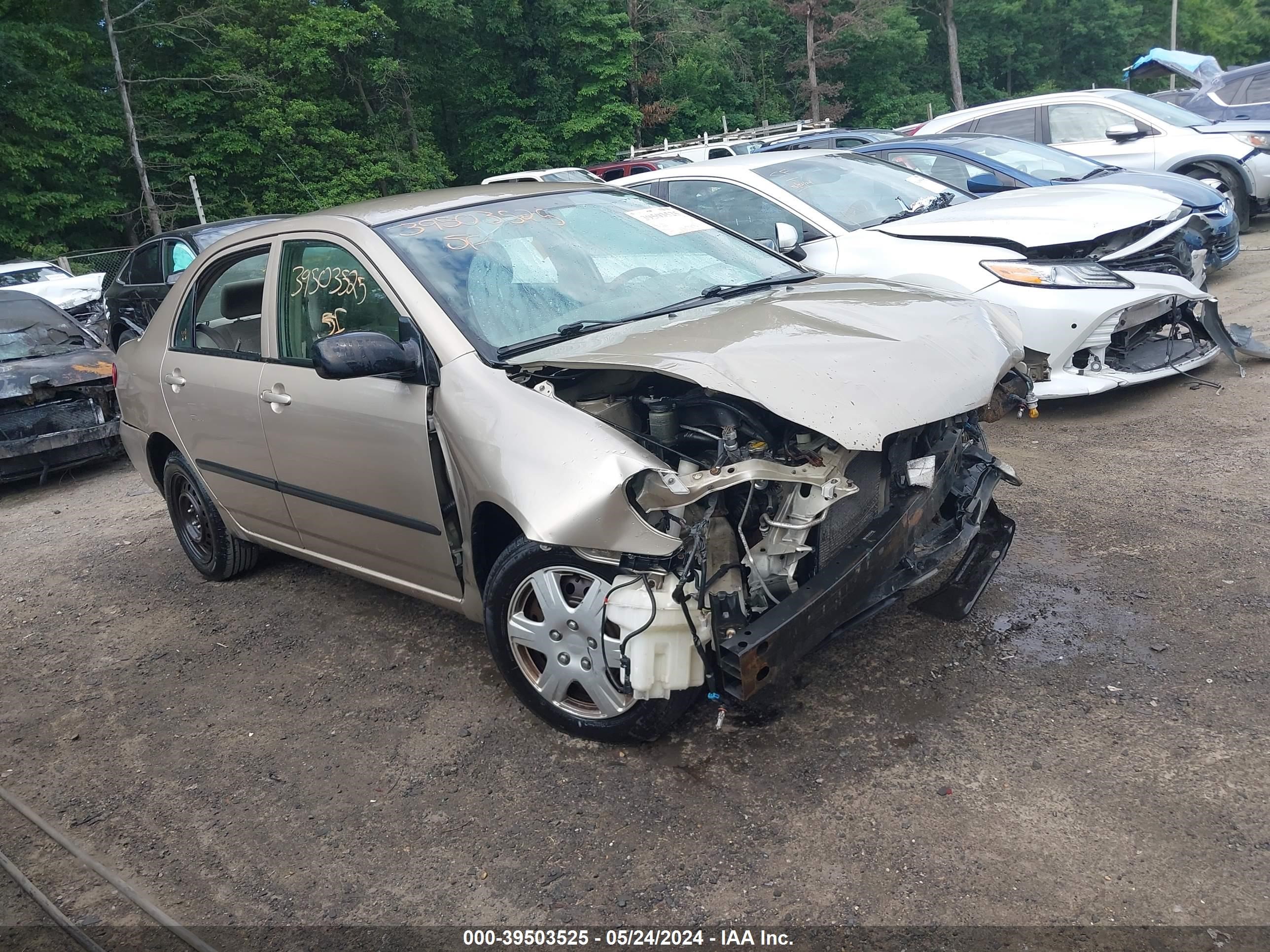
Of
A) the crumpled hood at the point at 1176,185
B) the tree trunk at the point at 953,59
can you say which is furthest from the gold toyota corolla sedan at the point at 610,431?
the tree trunk at the point at 953,59

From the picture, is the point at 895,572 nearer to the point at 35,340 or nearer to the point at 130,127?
the point at 35,340

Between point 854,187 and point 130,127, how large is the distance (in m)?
22.6

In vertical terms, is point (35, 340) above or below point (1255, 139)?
above

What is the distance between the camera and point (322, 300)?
4.09 metres

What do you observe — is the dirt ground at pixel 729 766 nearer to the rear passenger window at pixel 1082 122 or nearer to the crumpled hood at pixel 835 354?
the crumpled hood at pixel 835 354

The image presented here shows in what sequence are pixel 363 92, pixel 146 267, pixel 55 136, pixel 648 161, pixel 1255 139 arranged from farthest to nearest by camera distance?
pixel 363 92 → pixel 55 136 → pixel 648 161 → pixel 146 267 → pixel 1255 139

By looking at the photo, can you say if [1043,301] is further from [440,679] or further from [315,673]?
[315,673]

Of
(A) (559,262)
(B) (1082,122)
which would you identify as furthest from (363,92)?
(A) (559,262)

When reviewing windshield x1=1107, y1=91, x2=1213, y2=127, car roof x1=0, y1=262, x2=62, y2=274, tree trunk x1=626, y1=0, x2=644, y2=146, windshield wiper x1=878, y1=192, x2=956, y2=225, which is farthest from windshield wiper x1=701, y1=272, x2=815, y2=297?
tree trunk x1=626, y1=0, x2=644, y2=146

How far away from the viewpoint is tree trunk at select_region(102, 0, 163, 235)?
78.1ft

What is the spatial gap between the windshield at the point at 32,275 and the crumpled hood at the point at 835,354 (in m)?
15.6

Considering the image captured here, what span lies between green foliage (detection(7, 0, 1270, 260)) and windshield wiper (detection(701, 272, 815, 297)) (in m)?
23.2

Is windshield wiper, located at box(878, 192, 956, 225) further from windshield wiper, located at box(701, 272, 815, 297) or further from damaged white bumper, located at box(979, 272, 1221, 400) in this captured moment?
windshield wiper, located at box(701, 272, 815, 297)

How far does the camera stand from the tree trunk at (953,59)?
140 ft
